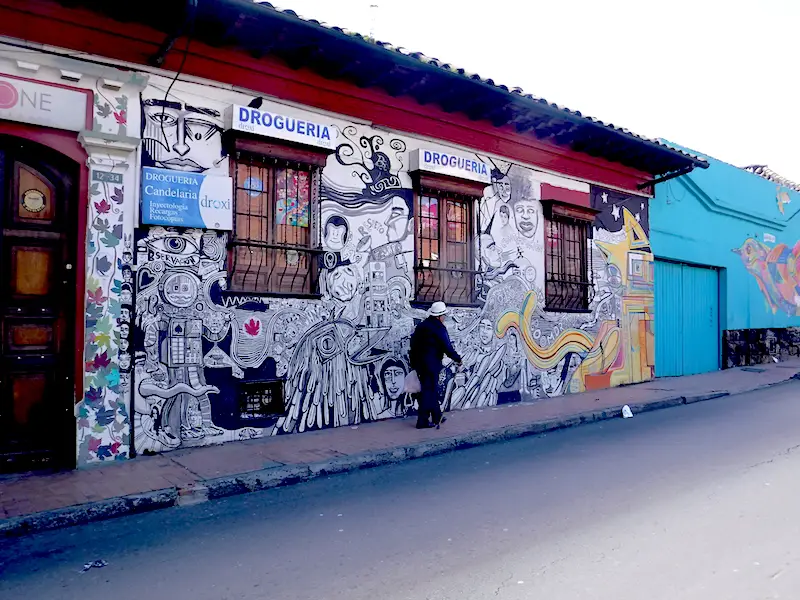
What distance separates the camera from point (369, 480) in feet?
18.9

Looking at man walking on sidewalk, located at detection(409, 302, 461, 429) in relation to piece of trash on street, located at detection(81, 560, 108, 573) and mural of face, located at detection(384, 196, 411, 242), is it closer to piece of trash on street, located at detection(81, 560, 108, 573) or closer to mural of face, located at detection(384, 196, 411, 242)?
mural of face, located at detection(384, 196, 411, 242)

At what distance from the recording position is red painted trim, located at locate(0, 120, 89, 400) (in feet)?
19.5

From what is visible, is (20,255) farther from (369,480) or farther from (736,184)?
(736,184)

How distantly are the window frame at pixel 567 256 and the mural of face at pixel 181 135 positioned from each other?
5.87 metres

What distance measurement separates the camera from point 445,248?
9328mm

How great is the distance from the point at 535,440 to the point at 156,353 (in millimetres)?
4521

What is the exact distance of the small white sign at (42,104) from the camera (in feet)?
18.6

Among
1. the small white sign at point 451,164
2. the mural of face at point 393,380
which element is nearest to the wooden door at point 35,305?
the mural of face at point 393,380

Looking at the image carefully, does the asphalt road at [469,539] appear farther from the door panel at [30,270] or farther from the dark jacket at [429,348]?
the door panel at [30,270]

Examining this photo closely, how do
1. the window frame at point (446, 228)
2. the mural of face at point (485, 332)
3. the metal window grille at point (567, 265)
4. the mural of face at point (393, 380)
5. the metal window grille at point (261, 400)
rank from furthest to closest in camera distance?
the metal window grille at point (567, 265) < the mural of face at point (485, 332) < the window frame at point (446, 228) < the mural of face at point (393, 380) < the metal window grille at point (261, 400)

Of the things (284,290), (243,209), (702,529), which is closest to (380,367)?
(284,290)

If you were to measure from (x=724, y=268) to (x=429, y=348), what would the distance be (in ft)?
35.6

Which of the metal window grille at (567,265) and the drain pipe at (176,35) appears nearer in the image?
the drain pipe at (176,35)

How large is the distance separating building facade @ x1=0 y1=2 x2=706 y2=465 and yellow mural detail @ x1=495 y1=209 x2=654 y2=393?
0.17 metres
